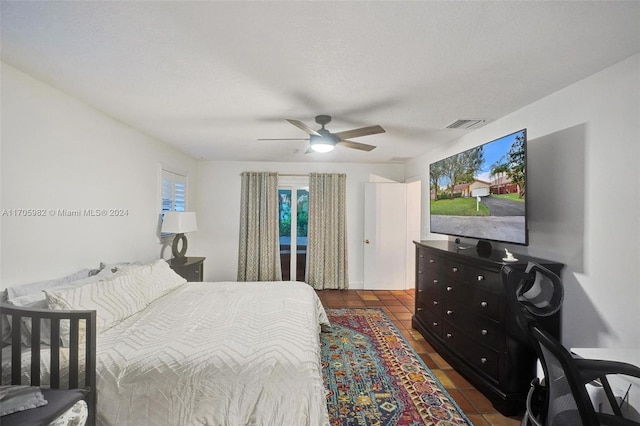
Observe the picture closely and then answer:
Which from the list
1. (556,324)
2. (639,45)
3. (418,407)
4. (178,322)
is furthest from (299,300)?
(639,45)

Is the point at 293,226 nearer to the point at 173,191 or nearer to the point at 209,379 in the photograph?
the point at 173,191

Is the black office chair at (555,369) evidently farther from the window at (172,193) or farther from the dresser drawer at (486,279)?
the window at (172,193)

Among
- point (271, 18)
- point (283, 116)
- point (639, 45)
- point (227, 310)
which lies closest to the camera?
point (271, 18)

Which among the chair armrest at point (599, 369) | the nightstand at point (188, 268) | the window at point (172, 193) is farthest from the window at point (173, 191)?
the chair armrest at point (599, 369)

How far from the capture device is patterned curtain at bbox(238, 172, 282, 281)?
198 inches

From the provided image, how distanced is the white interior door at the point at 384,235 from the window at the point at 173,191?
3.28m

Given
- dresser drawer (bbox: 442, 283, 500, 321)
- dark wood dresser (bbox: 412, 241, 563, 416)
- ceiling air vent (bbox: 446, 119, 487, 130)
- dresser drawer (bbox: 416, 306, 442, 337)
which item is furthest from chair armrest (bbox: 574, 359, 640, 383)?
ceiling air vent (bbox: 446, 119, 487, 130)

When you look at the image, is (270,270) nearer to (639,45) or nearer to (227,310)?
(227,310)

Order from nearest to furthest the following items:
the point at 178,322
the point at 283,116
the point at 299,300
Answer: the point at 178,322, the point at 299,300, the point at 283,116

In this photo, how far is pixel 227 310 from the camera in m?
2.19

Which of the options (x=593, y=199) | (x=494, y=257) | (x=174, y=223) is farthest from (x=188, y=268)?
(x=593, y=199)

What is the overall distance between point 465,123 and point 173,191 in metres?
4.19

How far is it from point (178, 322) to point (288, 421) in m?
1.10

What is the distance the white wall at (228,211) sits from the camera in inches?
201
